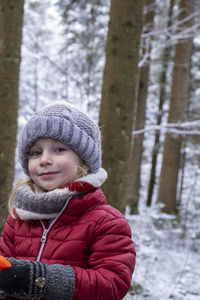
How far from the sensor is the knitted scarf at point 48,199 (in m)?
1.89

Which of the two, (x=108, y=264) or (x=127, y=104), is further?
(x=127, y=104)

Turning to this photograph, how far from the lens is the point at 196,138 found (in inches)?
353

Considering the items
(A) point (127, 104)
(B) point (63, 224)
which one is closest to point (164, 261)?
(A) point (127, 104)

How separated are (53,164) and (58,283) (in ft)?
2.31

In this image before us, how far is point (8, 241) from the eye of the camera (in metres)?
2.11

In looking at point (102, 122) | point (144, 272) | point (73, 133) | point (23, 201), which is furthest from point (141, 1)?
point (144, 272)

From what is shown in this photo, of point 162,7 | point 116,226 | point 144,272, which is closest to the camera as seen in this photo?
point 116,226

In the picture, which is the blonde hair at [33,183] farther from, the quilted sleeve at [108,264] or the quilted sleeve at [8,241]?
the quilted sleeve at [108,264]

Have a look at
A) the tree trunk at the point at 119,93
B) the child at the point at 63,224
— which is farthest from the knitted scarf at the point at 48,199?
the tree trunk at the point at 119,93

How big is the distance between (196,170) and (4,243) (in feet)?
25.1

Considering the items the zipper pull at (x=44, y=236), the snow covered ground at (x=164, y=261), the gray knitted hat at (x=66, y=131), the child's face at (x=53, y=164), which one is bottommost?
the snow covered ground at (x=164, y=261)

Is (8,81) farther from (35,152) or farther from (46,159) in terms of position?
(46,159)

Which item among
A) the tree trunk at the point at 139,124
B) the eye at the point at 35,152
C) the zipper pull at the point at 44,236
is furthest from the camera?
the tree trunk at the point at 139,124

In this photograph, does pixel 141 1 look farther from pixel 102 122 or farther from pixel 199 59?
pixel 199 59
